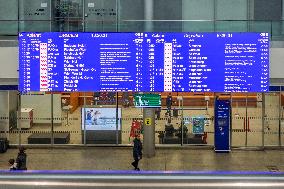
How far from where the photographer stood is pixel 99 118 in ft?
63.0

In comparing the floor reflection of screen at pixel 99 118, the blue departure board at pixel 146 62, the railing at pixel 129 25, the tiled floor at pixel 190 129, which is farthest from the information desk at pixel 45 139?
the blue departure board at pixel 146 62

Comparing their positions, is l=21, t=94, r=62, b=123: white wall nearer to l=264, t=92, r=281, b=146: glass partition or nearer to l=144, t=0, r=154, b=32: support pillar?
l=144, t=0, r=154, b=32: support pillar

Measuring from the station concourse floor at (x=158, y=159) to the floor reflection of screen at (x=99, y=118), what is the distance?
87 cm

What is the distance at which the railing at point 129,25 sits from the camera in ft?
57.0

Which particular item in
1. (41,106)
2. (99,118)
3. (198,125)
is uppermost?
(41,106)

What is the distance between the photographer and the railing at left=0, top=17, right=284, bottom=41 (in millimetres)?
17359

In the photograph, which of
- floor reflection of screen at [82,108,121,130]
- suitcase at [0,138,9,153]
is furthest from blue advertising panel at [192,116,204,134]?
suitcase at [0,138,9,153]

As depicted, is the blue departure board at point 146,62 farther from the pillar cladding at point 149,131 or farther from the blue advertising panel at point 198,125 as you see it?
the blue advertising panel at point 198,125

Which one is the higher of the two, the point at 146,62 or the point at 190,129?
the point at 146,62

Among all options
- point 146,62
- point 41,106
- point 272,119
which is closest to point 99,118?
point 41,106

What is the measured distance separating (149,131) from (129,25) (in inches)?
153

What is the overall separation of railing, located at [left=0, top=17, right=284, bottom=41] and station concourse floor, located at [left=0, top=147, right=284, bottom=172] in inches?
178

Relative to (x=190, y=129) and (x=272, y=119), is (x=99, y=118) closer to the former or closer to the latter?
(x=190, y=129)

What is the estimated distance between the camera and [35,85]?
14273 millimetres
